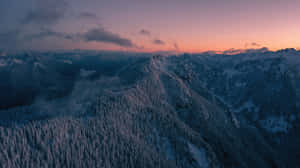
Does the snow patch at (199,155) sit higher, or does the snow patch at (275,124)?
the snow patch at (199,155)

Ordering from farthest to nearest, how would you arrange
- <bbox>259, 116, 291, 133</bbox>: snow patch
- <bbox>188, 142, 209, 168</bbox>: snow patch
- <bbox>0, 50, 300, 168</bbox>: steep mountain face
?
<bbox>259, 116, 291, 133</bbox>: snow patch → <bbox>188, 142, 209, 168</bbox>: snow patch → <bbox>0, 50, 300, 168</bbox>: steep mountain face

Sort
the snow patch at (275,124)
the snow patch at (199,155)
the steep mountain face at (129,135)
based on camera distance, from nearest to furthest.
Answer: the steep mountain face at (129,135)
the snow patch at (199,155)
the snow patch at (275,124)

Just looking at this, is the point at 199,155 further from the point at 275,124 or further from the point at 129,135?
the point at 275,124

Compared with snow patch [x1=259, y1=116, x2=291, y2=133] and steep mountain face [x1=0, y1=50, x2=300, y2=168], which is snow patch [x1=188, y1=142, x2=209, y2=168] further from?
snow patch [x1=259, y1=116, x2=291, y2=133]

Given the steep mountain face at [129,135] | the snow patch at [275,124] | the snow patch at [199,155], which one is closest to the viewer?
the steep mountain face at [129,135]

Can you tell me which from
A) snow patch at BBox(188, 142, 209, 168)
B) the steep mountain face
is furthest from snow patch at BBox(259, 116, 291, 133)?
snow patch at BBox(188, 142, 209, 168)

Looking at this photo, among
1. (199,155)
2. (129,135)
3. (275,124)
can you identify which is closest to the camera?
(129,135)

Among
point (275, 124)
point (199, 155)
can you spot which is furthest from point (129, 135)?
point (275, 124)

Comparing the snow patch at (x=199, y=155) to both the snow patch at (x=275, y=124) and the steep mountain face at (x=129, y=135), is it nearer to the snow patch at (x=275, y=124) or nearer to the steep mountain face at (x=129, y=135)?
the steep mountain face at (x=129, y=135)

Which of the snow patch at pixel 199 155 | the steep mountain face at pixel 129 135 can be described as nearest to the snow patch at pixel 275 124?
the steep mountain face at pixel 129 135

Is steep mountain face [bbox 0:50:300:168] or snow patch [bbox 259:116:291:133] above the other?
steep mountain face [bbox 0:50:300:168]

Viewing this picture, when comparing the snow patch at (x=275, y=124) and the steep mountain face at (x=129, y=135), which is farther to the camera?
the snow patch at (x=275, y=124)

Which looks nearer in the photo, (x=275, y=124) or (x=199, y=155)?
(x=199, y=155)
